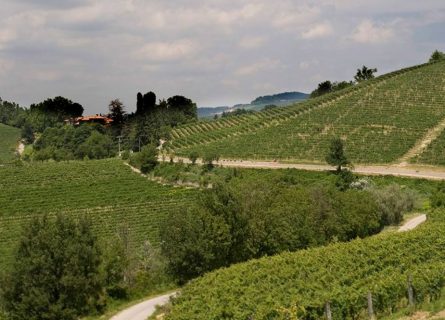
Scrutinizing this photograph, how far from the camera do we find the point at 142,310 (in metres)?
29.0

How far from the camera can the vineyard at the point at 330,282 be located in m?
19.3

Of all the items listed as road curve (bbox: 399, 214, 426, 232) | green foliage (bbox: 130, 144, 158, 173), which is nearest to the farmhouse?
green foliage (bbox: 130, 144, 158, 173)

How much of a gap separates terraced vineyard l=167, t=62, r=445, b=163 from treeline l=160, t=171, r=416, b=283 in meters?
33.6

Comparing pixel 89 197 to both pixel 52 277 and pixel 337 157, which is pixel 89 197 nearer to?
pixel 337 157

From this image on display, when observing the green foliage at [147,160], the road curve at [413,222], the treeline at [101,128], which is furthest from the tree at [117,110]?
the road curve at [413,222]

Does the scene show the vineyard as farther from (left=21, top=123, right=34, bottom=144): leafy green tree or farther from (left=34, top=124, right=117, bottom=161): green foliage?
(left=21, top=123, right=34, bottom=144): leafy green tree

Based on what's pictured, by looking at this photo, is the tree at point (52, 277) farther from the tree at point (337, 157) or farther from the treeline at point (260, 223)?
the tree at point (337, 157)

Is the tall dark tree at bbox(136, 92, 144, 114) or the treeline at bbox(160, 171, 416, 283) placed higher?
the tall dark tree at bbox(136, 92, 144, 114)

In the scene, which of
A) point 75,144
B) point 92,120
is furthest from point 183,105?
point 75,144

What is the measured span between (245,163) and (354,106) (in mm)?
27921

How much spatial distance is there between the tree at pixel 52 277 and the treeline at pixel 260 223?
5701 mm

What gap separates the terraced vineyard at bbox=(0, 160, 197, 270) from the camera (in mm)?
58322

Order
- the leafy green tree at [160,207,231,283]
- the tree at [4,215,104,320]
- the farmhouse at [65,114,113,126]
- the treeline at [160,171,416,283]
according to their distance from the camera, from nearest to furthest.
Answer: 1. the tree at [4,215,104,320]
2. the leafy green tree at [160,207,231,283]
3. the treeline at [160,171,416,283]
4. the farmhouse at [65,114,113,126]

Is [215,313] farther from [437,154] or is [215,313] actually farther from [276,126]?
[276,126]
